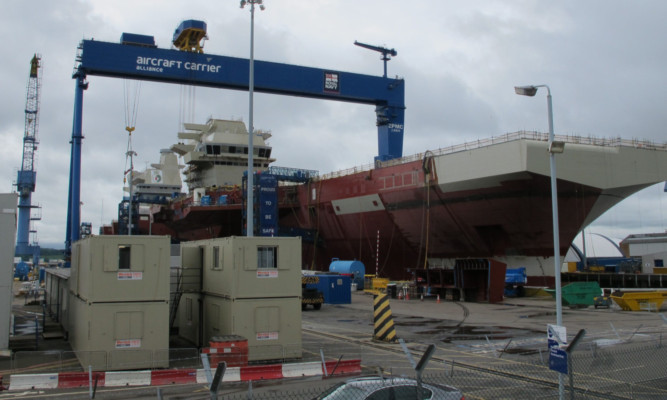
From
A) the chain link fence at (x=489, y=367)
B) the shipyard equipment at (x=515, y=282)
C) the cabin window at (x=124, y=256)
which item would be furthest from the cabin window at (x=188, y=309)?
the shipyard equipment at (x=515, y=282)

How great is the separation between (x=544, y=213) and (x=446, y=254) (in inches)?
314

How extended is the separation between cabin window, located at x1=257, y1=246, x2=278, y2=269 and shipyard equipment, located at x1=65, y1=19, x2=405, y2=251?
31441mm

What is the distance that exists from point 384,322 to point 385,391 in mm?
10381

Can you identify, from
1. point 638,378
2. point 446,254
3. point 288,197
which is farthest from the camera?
point 288,197

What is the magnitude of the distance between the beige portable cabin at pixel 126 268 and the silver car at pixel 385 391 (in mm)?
7091

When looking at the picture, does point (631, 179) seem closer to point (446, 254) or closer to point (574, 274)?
point (574, 274)

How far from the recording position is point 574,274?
39156mm

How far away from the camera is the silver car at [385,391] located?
696 cm

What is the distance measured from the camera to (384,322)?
1725 cm

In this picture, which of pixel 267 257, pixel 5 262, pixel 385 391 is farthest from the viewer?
pixel 5 262

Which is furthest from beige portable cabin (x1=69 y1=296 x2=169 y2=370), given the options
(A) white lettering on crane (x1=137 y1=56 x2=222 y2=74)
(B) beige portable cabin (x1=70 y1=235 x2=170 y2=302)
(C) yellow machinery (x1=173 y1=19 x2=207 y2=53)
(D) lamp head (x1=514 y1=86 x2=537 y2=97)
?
(C) yellow machinery (x1=173 y1=19 x2=207 y2=53)

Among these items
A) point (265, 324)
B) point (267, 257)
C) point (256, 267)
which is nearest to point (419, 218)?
point (267, 257)

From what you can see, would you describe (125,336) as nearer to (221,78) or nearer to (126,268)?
(126,268)

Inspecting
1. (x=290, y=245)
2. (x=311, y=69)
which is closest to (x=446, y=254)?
(x=311, y=69)
